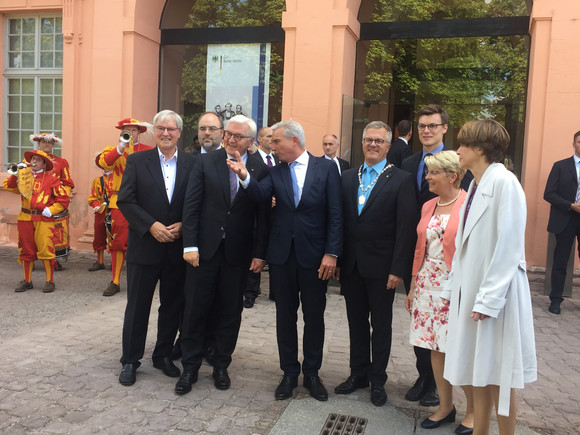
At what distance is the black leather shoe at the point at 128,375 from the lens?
13.7 ft

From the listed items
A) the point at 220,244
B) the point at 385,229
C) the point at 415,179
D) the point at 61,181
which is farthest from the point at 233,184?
the point at 61,181

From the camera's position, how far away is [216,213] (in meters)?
4.12

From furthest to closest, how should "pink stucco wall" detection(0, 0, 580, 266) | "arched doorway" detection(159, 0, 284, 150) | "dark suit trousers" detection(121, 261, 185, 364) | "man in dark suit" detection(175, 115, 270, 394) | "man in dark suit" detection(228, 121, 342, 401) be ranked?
"arched doorway" detection(159, 0, 284, 150) → "pink stucco wall" detection(0, 0, 580, 266) → "dark suit trousers" detection(121, 261, 185, 364) → "man in dark suit" detection(175, 115, 270, 394) → "man in dark suit" detection(228, 121, 342, 401)

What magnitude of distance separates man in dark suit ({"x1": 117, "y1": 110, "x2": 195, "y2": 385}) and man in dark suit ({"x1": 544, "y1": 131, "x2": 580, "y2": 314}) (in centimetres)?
488

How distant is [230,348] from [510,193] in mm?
2430

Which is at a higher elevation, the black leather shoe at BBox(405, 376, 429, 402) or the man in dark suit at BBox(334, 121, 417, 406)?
the man in dark suit at BBox(334, 121, 417, 406)

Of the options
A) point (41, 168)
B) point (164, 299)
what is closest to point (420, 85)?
point (41, 168)

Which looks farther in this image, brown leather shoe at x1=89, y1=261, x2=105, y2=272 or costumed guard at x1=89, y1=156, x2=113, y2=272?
brown leather shoe at x1=89, y1=261, x2=105, y2=272

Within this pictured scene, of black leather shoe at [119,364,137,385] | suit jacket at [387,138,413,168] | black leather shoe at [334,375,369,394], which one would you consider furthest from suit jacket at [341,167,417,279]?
suit jacket at [387,138,413,168]

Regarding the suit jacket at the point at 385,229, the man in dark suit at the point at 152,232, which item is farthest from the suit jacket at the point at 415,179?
the man in dark suit at the point at 152,232

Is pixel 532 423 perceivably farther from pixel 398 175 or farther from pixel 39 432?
pixel 39 432

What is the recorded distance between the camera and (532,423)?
12.5ft

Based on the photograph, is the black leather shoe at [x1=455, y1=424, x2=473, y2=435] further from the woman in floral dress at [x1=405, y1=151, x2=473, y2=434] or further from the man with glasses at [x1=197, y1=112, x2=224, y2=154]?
the man with glasses at [x1=197, y1=112, x2=224, y2=154]

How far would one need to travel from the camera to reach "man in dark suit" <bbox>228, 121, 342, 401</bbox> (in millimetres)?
3984
